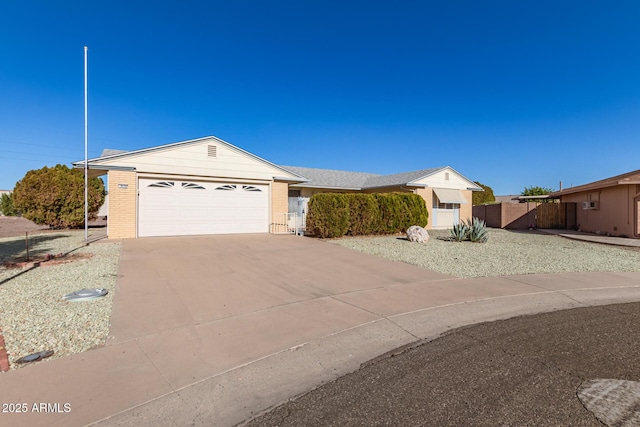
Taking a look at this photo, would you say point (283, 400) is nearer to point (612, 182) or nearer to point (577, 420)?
point (577, 420)

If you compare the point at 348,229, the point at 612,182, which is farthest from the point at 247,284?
the point at 612,182

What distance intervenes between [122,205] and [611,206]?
22541 millimetres

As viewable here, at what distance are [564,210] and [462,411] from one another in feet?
76.3

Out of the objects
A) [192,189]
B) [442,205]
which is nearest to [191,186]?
[192,189]

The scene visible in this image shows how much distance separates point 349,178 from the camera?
2552 cm

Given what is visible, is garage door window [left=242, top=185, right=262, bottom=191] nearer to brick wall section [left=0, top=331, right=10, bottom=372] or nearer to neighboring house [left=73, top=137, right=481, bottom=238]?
neighboring house [left=73, top=137, right=481, bottom=238]

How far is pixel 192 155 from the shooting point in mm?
14367

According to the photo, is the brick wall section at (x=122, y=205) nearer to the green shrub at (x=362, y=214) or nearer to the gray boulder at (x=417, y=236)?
the green shrub at (x=362, y=214)

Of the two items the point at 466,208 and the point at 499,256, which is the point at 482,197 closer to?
the point at 466,208

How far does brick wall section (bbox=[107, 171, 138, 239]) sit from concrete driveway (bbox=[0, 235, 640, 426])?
15.3 feet

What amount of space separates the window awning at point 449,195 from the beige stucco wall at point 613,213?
6513mm

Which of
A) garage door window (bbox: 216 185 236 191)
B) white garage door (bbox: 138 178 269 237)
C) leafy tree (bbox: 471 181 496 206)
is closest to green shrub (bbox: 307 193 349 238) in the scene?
white garage door (bbox: 138 178 269 237)

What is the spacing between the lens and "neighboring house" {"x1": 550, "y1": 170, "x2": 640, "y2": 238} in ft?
49.3

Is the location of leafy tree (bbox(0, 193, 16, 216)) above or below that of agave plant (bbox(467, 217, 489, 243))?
above
